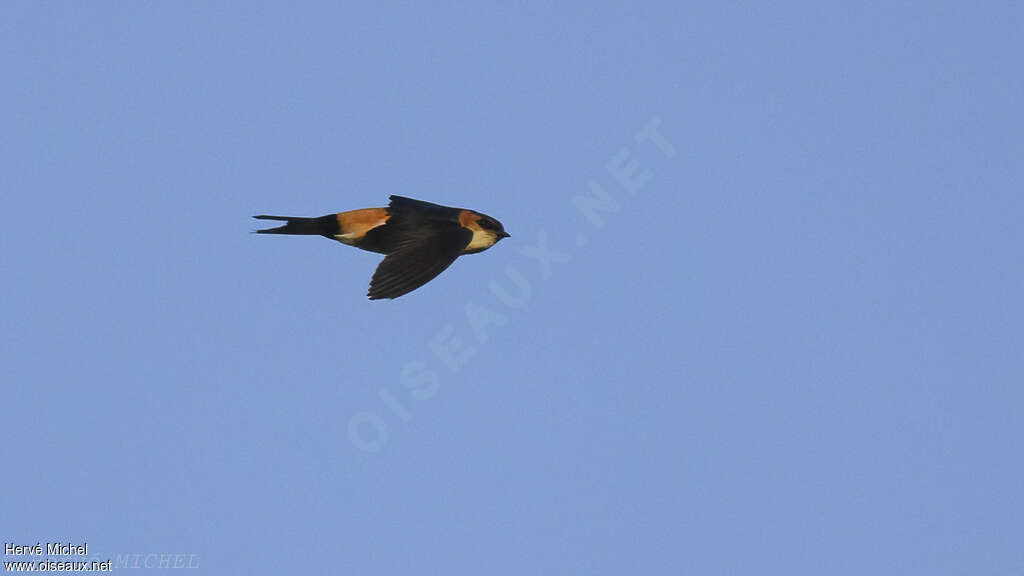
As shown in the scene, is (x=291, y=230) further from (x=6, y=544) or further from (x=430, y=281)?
(x=6, y=544)

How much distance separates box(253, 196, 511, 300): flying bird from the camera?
13.8 metres

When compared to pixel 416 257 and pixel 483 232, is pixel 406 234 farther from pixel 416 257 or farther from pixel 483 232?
pixel 483 232

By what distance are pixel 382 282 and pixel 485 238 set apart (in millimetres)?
2646

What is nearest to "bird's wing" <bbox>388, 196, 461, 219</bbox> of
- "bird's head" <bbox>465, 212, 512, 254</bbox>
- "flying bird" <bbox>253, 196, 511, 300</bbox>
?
"flying bird" <bbox>253, 196, 511, 300</bbox>

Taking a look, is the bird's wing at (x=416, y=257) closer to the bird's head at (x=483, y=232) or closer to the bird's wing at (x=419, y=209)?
the bird's wing at (x=419, y=209)

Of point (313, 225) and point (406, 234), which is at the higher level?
point (313, 225)

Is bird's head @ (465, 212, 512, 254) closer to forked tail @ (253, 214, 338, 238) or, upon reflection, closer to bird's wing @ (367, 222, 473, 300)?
bird's wing @ (367, 222, 473, 300)

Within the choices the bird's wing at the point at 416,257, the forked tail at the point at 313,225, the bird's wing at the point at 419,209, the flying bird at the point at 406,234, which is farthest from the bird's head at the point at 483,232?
the forked tail at the point at 313,225

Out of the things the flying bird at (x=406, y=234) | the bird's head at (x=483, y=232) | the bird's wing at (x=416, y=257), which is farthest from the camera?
the bird's head at (x=483, y=232)

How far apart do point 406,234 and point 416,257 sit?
2.53ft

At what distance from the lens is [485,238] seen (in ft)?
52.4

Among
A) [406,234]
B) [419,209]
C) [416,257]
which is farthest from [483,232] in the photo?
[416,257]

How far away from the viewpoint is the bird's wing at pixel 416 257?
44.5 ft

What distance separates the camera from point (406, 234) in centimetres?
1476
